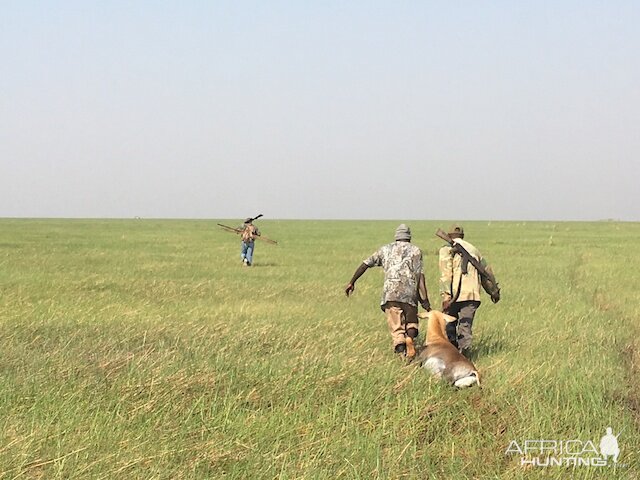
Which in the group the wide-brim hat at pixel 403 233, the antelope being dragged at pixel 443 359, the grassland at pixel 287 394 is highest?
the wide-brim hat at pixel 403 233

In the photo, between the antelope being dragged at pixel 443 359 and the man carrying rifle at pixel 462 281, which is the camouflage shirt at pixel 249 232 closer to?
the man carrying rifle at pixel 462 281

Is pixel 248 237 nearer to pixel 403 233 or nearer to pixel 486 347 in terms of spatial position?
pixel 486 347

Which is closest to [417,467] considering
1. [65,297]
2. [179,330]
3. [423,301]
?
[423,301]

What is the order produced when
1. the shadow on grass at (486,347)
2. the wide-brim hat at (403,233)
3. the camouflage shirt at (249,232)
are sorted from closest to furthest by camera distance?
the wide-brim hat at (403,233) → the shadow on grass at (486,347) → the camouflage shirt at (249,232)

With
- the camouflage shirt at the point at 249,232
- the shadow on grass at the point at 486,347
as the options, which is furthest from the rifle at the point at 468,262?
the camouflage shirt at the point at 249,232

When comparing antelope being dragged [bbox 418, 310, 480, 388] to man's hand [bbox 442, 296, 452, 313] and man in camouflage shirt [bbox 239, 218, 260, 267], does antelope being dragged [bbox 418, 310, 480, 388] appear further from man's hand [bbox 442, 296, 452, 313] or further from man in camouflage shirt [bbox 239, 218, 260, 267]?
man in camouflage shirt [bbox 239, 218, 260, 267]

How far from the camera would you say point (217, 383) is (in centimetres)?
705

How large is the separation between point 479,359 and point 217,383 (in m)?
3.51

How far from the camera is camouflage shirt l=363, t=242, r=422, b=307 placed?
861 centimetres

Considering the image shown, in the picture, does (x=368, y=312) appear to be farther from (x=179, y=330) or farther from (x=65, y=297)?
(x=65, y=297)

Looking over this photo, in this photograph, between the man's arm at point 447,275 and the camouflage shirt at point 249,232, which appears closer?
the man's arm at point 447,275

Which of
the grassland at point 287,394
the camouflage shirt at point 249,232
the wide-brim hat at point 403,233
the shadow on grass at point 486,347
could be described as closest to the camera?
the grassland at point 287,394

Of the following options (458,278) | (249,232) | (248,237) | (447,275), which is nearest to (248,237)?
(248,237)

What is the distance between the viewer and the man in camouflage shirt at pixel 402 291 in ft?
28.2
